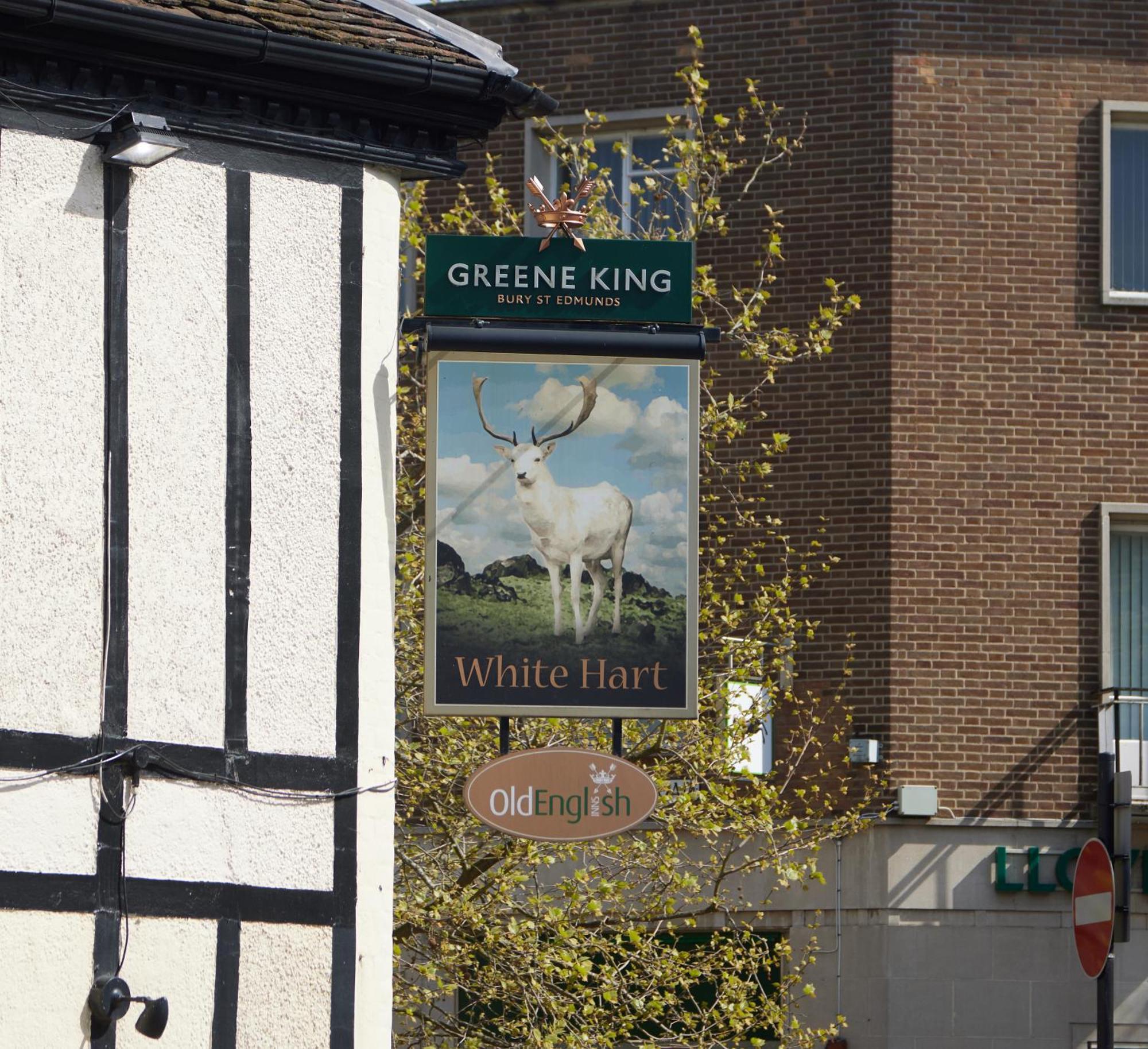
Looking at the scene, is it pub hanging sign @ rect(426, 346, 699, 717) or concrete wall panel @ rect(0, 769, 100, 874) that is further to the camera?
pub hanging sign @ rect(426, 346, 699, 717)

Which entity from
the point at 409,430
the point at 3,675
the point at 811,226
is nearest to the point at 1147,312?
the point at 811,226

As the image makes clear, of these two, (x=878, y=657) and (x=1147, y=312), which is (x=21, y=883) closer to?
(x=878, y=657)

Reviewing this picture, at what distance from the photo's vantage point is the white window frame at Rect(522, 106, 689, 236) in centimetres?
2050

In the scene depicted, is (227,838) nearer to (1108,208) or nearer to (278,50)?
(278,50)

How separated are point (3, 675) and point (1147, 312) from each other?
42.4 feet

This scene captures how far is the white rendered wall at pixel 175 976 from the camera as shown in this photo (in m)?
9.62

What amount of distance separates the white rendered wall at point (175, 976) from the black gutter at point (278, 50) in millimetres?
3825

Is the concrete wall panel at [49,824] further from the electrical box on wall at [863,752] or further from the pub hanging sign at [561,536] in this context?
the electrical box on wall at [863,752]

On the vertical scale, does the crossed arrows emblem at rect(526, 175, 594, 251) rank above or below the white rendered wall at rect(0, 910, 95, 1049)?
above

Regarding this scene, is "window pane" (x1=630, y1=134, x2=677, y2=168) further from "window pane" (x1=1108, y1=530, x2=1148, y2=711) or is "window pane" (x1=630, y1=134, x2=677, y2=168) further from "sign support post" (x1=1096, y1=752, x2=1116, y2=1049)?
"sign support post" (x1=1096, y1=752, x2=1116, y2=1049)

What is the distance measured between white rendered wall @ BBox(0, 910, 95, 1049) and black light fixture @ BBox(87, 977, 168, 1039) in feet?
0.14

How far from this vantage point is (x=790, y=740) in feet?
62.3

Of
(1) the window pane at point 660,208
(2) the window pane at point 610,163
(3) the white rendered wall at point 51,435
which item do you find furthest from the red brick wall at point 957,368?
(3) the white rendered wall at point 51,435

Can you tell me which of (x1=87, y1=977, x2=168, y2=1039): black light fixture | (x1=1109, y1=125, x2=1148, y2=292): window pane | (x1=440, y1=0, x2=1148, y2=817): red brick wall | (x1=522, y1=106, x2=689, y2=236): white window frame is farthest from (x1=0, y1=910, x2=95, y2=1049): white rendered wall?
(x1=1109, y1=125, x2=1148, y2=292): window pane
